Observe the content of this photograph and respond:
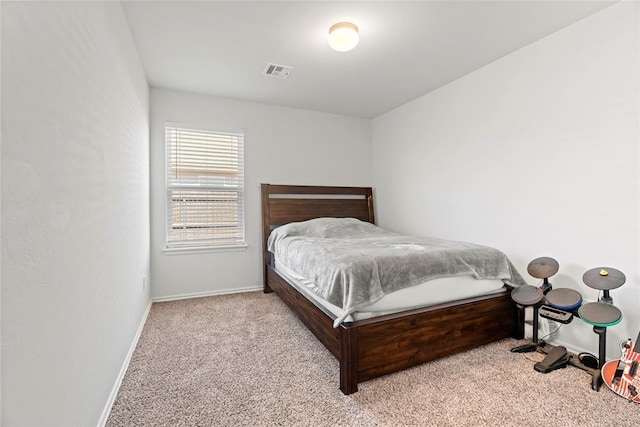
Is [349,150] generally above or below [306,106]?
below

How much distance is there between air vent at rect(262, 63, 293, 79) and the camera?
9.22 feet

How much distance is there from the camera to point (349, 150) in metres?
4.37

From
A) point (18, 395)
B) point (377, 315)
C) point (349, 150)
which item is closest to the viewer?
point (18, 395)

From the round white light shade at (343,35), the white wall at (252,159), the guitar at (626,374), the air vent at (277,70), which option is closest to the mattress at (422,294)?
the guitar at (626,374)

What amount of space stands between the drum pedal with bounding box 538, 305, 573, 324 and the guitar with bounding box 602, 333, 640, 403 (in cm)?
28

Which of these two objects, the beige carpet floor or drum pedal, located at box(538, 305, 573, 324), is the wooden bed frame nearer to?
the beige carpet floor

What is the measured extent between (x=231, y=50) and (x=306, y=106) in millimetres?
1526

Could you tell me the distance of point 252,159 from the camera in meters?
3.78

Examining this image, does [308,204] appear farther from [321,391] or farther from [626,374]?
[626,374]

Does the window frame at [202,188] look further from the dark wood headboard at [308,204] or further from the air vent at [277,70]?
the air vent at [277,70]

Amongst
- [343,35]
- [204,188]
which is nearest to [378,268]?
[343,35]

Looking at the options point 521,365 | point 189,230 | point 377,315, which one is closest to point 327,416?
point 377,315

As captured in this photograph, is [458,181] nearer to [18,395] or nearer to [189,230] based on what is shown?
[189,230]

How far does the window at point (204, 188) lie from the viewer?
11.3ft
